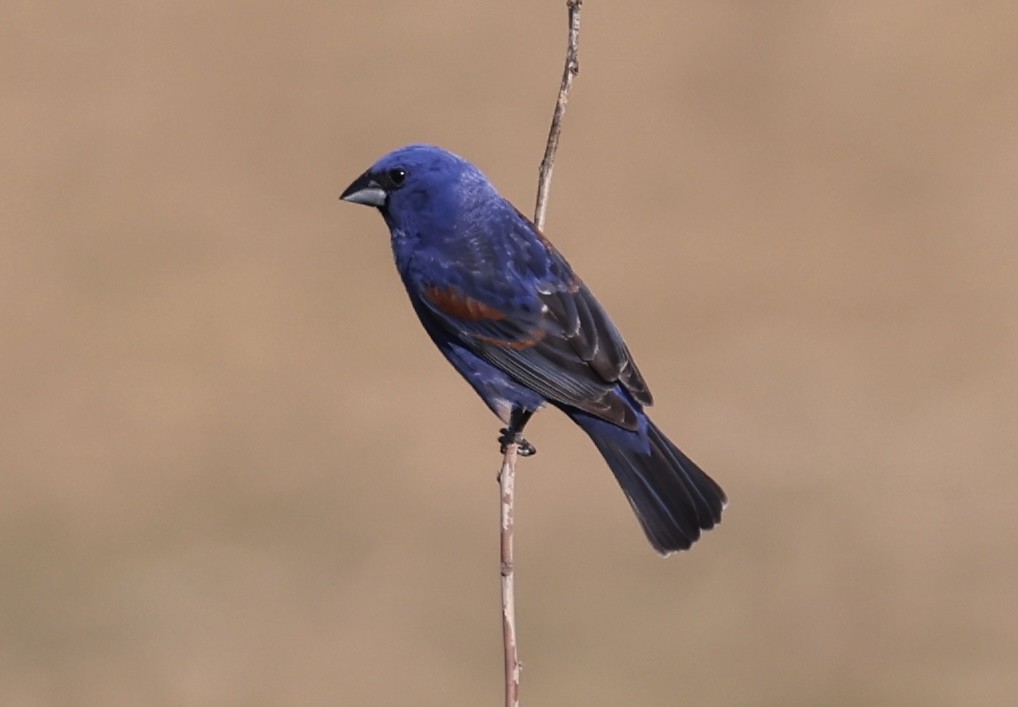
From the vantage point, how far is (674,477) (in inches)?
186

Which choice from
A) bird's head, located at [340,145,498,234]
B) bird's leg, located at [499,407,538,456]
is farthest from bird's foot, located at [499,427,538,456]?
bird's head, located at [340,145,498,234]

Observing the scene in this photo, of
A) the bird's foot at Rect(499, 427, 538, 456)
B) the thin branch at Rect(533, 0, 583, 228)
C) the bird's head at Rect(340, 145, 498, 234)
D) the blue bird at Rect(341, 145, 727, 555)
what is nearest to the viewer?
the thin branch at Rect(533, 0, 583, 228)

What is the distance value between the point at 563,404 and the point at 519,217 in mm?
803

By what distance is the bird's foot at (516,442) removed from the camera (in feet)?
14.7

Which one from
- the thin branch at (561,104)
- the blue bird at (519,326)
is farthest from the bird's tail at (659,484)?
the thin branch at (561,104)

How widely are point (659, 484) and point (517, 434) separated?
51 centimetres

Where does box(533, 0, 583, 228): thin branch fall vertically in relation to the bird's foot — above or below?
above

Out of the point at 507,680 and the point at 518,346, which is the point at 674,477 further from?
the point at 507,680

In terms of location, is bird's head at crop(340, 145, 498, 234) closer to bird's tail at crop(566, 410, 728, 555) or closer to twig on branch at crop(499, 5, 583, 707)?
twig on branch at crop(499, 5, 583, 707)

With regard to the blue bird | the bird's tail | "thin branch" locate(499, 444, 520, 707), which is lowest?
"thin branch" locate(499, 444, 520, 707)

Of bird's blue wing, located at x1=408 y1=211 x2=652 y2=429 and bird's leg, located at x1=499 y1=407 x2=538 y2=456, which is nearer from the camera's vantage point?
bird's leg, located at x1=499 y1=407 x2=538 y2=456

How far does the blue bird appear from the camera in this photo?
4656mm

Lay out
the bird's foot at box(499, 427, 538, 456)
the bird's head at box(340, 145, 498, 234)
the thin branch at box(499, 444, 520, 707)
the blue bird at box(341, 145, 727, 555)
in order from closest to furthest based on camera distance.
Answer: the thin branch at box(499, 444, 520, 707) → the bird's foot at box(499, 427, 538, 456) → the blue bird at box(341, 145, 727, 555) → the bird's head at box(340, 145, 498, 234)

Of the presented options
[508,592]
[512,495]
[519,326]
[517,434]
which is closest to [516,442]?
[517,434]
